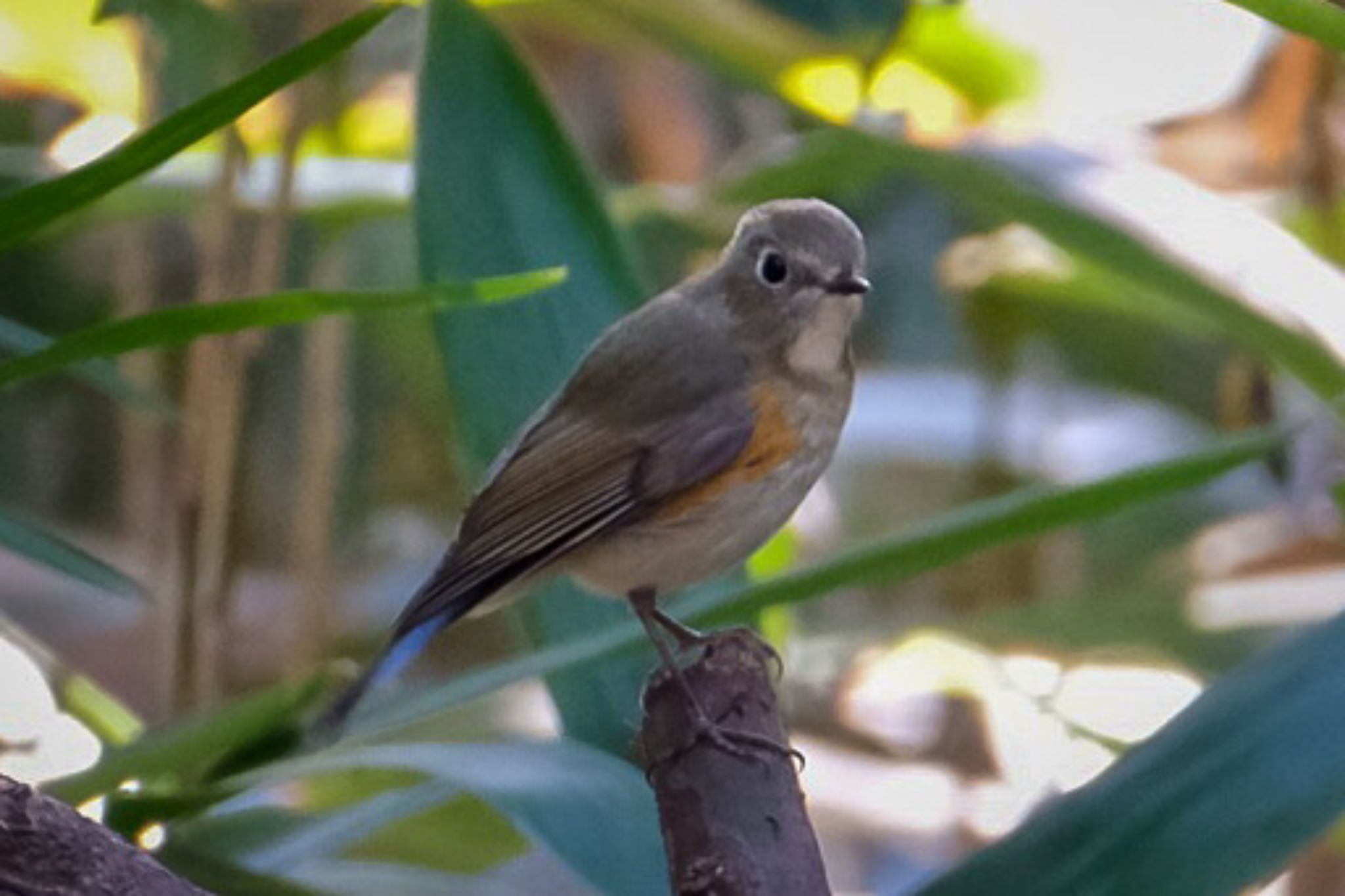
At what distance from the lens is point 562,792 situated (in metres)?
1.03

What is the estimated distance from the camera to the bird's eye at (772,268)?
1.33 m

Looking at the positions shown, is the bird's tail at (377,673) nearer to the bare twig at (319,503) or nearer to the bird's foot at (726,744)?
the bird's foot at (726,744)

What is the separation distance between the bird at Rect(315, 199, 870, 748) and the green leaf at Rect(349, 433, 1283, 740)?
7cm

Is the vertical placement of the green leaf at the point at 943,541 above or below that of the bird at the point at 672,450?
below

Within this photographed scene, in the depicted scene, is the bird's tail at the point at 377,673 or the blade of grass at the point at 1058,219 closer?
the bird's tail at the point at 377,673

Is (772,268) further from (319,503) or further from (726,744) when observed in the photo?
(319,503)

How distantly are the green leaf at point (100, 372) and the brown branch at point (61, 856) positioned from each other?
1.33ft

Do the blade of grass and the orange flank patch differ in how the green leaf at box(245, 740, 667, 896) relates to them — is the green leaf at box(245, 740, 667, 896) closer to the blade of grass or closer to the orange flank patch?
the orange flank patch

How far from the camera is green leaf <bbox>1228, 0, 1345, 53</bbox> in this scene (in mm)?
1105

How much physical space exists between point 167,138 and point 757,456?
41 cm

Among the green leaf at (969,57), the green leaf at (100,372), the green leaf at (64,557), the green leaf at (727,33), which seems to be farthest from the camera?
the green leaf at (969,57)

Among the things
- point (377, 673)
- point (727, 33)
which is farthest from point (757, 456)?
point (727, 33)

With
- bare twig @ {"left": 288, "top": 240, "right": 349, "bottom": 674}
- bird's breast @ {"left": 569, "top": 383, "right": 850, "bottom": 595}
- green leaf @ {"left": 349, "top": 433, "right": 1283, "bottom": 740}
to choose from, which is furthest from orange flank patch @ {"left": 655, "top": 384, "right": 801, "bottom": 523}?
bare twig @ {"left": 288, "top": 240, "right": 349, "bottom": 674}

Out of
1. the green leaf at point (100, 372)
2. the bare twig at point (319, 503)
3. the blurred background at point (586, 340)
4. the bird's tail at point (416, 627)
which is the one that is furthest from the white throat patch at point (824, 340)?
the bare twig at point (319, 503)
